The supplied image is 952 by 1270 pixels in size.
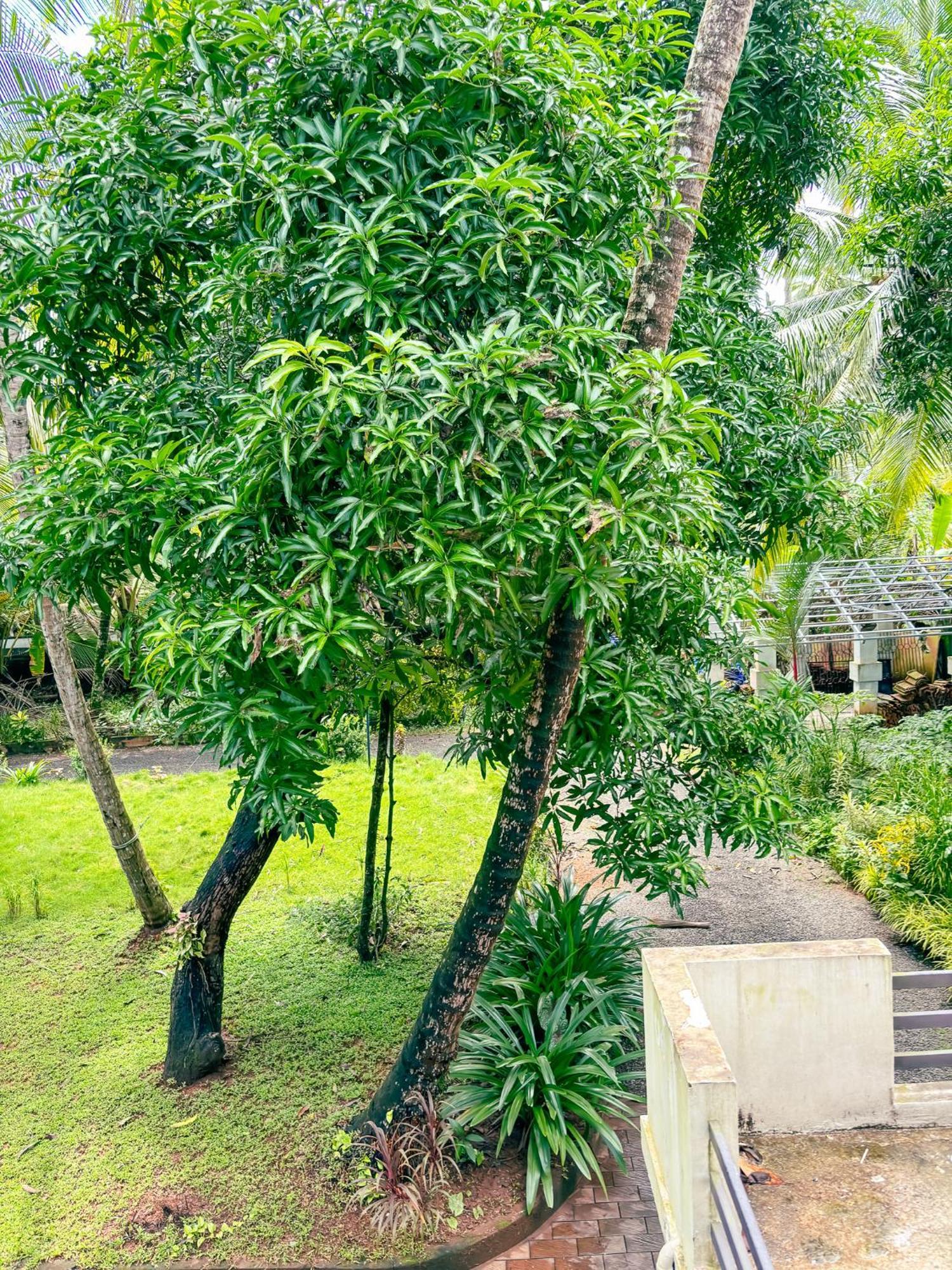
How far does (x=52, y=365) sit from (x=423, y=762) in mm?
9691

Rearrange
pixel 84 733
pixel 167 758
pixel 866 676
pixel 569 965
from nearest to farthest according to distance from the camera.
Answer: pixel 569 965
pixel 84 733
pixel 866 676
pixel 167 758

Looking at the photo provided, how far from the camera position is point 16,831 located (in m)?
10.5

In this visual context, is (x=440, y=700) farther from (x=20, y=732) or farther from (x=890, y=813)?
(x=20, y=732)

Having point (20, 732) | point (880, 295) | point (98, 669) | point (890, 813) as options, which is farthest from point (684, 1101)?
point (20, 732)

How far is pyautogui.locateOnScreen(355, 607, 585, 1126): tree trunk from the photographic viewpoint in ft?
13.9

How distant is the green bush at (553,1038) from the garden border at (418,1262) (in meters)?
0.18

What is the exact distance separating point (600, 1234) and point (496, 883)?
1764mm

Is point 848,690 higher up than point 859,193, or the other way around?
point 859,193

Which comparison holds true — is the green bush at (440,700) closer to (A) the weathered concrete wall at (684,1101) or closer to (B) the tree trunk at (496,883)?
(B) the tree trunk at (496,883)

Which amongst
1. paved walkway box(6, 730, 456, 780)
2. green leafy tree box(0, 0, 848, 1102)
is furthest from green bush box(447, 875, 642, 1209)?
paved walkway box(6, 730, 456, 780)

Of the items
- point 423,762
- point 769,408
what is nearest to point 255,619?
point 769,408

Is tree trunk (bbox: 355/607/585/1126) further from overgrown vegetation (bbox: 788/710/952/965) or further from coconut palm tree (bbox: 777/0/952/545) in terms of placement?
coconut palm tree (bbox: 777/0/952/545)

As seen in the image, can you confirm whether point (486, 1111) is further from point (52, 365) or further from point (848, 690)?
point (848, 690)

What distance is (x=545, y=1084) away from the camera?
4984mm
